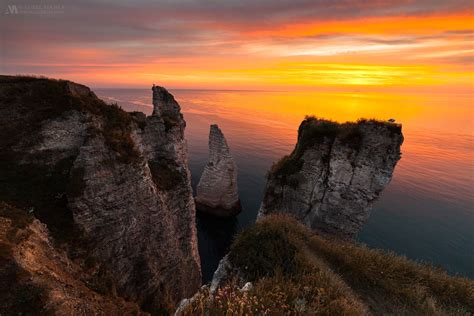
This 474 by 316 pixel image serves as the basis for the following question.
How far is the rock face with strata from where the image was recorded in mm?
21422

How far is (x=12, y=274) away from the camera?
8.44 metres

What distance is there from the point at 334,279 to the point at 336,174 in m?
14.7

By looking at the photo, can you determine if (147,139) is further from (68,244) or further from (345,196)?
(345,196)

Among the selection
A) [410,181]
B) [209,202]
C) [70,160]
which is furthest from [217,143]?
[410,181]

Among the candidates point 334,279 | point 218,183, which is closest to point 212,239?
point 218,183

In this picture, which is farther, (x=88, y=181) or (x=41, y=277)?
(x=88, y=181)

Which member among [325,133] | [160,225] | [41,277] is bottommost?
[160,225]

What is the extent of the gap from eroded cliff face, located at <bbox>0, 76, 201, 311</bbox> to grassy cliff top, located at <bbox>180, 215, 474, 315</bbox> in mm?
8554

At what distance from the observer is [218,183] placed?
151 feet

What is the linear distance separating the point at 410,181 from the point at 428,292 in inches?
2241

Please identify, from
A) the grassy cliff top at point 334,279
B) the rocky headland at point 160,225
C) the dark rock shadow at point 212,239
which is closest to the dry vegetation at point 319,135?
the rocky headland at point 160,225

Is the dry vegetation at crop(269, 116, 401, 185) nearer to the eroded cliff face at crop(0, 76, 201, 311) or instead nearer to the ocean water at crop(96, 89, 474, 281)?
the ocean water at crop(96, 89, 474, 281)

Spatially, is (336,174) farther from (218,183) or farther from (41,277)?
(218,183)

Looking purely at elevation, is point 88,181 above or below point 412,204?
above
